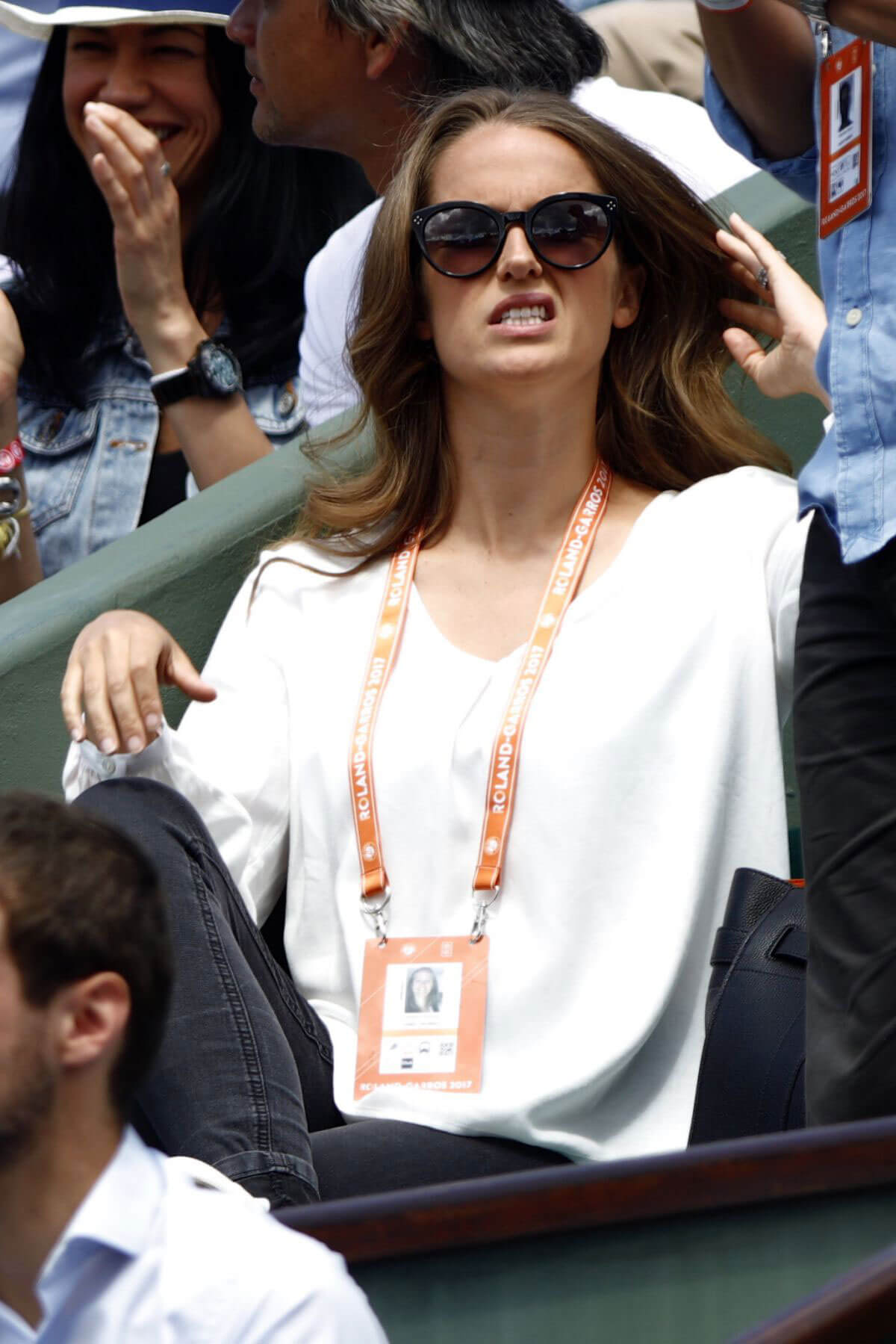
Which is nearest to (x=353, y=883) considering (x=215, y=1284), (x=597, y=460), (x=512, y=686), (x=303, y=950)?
(x=303, y=950)

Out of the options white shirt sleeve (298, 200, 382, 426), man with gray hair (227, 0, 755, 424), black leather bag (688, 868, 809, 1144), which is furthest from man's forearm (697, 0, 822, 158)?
white shirt sleeve (298, 200, 382, 426)

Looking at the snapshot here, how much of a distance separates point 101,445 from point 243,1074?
1.82 m

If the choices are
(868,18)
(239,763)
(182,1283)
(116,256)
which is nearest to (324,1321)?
(182,1283)

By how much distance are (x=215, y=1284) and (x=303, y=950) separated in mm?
1432

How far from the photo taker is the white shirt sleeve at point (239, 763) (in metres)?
2.64

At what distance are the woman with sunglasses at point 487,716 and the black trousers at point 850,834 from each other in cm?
45

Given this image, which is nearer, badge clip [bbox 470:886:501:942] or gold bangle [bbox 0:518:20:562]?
badge clip [bbox 470:886:501:942]

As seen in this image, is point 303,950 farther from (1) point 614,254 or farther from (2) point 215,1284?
(2) point 215,1284

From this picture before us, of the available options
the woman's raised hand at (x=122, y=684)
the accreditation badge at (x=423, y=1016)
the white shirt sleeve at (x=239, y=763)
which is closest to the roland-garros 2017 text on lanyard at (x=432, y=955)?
the accreditation badge at (x=423, y=1016)

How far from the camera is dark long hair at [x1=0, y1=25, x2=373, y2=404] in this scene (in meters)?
3.81

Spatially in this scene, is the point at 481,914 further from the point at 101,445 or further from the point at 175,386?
the point at 101,445

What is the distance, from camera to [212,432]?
3508 mm

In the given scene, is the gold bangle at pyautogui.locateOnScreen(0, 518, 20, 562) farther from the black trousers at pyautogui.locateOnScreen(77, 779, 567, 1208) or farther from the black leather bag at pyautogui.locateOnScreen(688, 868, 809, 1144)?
the black leather bag at pyautogui.locateOnScreen(688, 868, 809, 1144)

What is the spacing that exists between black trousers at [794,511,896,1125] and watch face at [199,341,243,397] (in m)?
1.62
